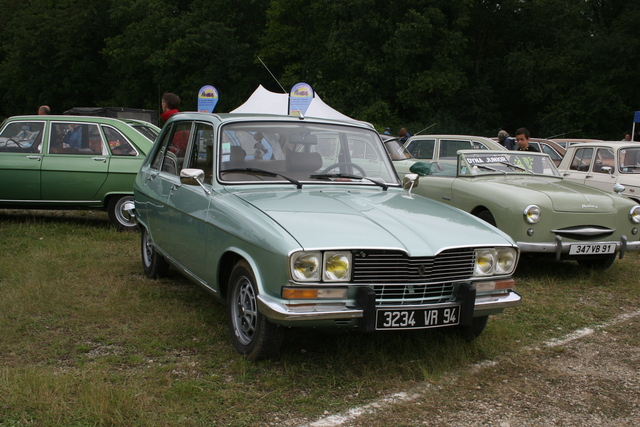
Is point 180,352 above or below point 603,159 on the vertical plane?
below

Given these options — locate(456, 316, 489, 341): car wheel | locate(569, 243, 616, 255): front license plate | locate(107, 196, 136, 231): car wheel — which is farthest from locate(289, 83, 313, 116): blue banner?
locate(456, 316, 489, 341): car wheel

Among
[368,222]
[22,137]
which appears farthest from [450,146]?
[368,222]

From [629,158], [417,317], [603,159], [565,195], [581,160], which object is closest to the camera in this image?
[417,317]

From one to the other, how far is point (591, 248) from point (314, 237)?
4354 millimetres

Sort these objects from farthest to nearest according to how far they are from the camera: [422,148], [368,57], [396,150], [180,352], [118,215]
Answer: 1. [368,57]
2. [422,148]
3. [396,150]
4. [118,215]
5. [180,352]

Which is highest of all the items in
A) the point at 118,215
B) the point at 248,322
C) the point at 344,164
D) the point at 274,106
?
the point at 274,106

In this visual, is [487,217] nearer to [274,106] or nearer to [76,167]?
[76,167]

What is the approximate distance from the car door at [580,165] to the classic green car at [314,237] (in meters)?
6.32

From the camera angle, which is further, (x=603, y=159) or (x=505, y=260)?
(x=603, y=159)

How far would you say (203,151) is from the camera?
519 cm

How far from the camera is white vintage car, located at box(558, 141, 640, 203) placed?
1003cm

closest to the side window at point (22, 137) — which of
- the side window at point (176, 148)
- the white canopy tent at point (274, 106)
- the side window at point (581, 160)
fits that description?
the side window at point (176, 148)

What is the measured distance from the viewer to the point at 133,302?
558 cm

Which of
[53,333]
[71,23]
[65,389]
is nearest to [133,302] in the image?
[53,333]
